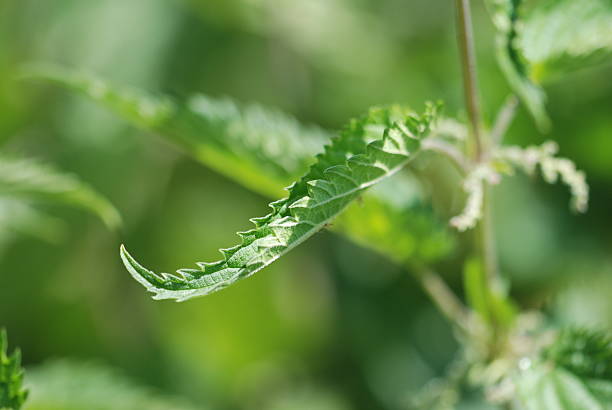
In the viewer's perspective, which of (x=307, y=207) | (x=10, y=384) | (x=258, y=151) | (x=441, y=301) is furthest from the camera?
(x=441, y=301)

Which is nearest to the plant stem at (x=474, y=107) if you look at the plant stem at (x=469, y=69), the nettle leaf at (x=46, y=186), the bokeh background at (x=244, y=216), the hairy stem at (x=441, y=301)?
the plant stem at (x=469, y=69)

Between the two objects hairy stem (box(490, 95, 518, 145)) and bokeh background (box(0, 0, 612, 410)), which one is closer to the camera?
hairy stem (box(490, 95, 518, 145))

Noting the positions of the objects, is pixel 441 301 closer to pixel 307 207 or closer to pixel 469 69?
pixel 469 69

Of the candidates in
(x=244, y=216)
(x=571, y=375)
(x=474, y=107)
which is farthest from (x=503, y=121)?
(x=244, y=216)

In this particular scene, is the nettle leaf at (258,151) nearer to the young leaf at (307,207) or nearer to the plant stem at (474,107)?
the plant stem at (474,107)

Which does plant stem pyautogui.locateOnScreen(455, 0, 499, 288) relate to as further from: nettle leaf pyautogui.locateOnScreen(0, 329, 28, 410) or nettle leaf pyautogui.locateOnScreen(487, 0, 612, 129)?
nettle leaf pyautogui.locateOnScreen(0, 329, 28, 410)

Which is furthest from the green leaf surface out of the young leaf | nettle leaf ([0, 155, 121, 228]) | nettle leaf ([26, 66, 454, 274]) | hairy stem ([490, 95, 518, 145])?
hairy stem ([490, 95, 518, 145])

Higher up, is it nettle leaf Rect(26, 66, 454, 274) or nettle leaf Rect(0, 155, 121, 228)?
nettle leaf Rect(0, 155, 121, 228)
